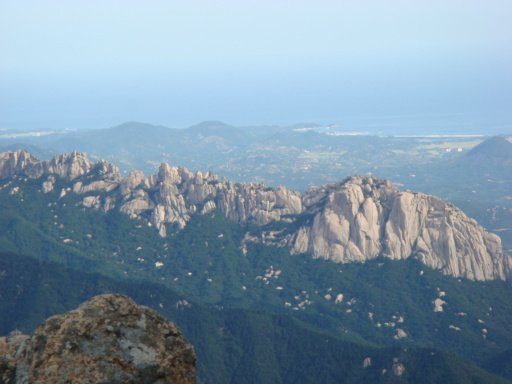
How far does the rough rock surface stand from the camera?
1719 centimetres

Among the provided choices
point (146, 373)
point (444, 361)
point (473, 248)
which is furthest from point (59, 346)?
point (473, 248)

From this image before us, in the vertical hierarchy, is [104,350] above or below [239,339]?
above

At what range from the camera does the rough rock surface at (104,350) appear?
56.4 feet

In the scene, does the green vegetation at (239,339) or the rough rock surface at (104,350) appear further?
the green vegetation at (239,339)

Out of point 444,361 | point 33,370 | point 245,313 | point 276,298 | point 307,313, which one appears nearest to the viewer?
point 33,370

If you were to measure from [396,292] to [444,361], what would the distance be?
59.7 meters

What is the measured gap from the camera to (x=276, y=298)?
190375mm

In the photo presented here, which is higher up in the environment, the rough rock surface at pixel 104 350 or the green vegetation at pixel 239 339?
the rough rock surface at pixel 104 350

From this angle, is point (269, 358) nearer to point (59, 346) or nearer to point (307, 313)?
point (307, 313)

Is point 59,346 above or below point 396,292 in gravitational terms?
above

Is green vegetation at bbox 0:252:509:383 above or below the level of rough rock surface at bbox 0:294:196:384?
below

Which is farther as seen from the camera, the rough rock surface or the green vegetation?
the green vegetation

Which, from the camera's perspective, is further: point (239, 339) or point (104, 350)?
point (239, 339)

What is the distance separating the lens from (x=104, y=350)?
17719mm
